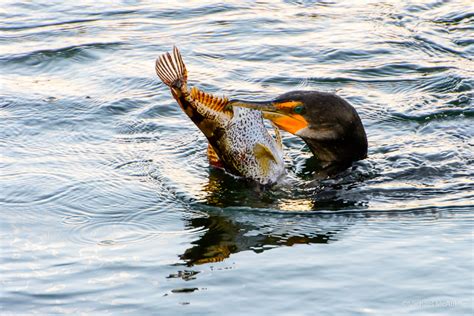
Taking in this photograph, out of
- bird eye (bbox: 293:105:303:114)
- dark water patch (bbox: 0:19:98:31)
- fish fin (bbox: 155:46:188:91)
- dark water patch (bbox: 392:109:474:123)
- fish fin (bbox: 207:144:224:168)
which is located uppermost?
fish fin (bbox: 155:46:188:91)

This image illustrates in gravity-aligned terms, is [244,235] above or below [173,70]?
below

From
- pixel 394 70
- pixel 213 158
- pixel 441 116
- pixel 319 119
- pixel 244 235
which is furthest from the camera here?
pixel 394 70

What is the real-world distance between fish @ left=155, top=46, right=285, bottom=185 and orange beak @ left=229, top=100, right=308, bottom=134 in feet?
0.61

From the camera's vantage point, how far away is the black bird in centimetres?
738

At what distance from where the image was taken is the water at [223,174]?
5.71m

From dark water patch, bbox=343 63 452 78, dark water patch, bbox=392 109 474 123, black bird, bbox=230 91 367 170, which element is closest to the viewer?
black bird, bbox=230 91 367 170

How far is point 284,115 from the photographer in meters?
7.39

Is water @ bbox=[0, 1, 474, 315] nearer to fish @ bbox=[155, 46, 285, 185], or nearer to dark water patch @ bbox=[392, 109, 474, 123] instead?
dark water patch @ bbox=[392, 109, 474, 123]

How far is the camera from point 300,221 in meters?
6.76

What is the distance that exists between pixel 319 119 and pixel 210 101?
1138 millimetres

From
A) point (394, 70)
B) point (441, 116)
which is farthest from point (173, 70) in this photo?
point (394, 70)

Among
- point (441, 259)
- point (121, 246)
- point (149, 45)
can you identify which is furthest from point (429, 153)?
point (149, 45)

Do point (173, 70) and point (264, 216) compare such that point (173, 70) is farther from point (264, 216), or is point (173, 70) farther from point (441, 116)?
point (441, 116)

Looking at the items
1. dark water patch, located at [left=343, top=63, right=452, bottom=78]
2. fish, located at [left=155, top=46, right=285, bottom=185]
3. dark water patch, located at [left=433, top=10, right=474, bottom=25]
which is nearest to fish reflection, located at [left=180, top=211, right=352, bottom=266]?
fish, located at [left=155, top=46, right=285, bottom=185]
